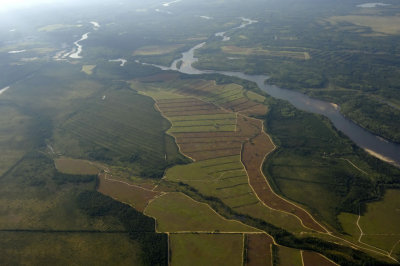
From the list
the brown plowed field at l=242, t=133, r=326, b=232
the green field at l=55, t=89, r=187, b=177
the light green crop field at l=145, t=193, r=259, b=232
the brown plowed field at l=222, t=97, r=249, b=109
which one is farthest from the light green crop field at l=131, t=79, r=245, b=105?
the light green crop field at l=145, t=193, r=259, b=232

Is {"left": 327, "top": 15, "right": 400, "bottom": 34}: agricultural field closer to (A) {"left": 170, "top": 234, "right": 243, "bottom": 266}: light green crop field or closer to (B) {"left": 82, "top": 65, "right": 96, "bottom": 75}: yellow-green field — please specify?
(B) {"left": 82, "top": 65, "right": 96, "bottom": 75}: yellow-green field

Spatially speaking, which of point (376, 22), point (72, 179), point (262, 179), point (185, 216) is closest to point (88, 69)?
point (72, 179)

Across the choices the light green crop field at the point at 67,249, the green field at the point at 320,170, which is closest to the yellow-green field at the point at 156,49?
the green field at the point at 320,170

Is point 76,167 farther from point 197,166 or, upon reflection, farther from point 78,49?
point 78,49

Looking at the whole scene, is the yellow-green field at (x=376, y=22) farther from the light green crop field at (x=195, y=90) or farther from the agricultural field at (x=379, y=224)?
the agricultural field at (x=379, y=224)

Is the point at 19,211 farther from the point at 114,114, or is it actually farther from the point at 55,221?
the point at 114,114

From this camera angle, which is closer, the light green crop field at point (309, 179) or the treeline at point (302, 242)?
the treeline at point (302, 242)
